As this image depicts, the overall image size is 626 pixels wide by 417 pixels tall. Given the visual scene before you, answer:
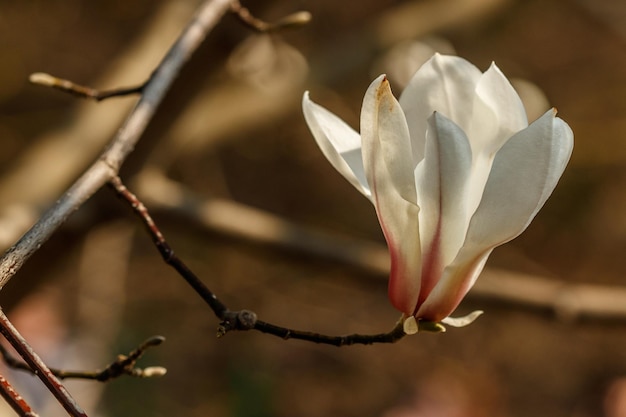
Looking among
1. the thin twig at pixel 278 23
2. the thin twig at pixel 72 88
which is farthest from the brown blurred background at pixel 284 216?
the thin twig at pixel 72 88

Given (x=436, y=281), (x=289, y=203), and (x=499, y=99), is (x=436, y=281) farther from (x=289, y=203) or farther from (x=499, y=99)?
(x=289, y=203)

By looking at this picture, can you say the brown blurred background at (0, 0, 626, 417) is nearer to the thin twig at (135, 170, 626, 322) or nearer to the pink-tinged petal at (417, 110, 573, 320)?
the thin twig at (135, 170, 626, 322)

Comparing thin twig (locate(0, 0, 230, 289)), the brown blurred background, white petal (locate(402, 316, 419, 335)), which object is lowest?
the brown blurred background

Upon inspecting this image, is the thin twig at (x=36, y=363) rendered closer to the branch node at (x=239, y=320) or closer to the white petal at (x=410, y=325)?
the branch node at (x=239, y=320)

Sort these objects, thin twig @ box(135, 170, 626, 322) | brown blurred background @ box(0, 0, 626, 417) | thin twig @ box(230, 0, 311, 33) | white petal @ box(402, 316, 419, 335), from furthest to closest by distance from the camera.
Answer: brown blurred background @ box(0, 0, 626, 417) → thin twig @ box(135, 170, 626, 322) → thin twig @ box(230, 0, 311, 33) → white petal @ box(402, 316, 419, 335)

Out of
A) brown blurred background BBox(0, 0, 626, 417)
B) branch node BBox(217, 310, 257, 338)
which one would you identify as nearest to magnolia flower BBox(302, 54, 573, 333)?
branch node BBox(217, 310, 257, 338)

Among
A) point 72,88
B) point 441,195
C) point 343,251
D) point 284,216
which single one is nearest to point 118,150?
point 72,88
